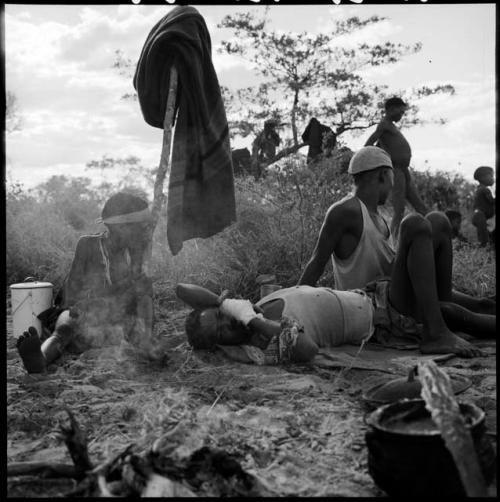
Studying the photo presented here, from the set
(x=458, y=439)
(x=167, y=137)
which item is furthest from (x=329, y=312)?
(x=458, y=439)

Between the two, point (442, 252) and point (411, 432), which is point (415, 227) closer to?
point (442, 252)

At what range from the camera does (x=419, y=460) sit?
1785mm

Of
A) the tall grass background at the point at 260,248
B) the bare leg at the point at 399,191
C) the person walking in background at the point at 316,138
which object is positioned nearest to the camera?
the tall grass background at the point at 260,248

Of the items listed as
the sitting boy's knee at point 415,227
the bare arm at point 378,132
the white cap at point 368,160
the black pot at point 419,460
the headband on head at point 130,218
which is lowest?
the black pot at point 419,460

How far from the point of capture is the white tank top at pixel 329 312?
3.62 meters

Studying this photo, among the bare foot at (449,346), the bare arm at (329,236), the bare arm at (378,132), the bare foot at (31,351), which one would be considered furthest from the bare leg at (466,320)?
the bare arm at (378,132)

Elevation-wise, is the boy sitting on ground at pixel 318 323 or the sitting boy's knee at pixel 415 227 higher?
the sitting boy's knee at pixel 415 227

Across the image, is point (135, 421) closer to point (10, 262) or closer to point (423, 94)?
point (10, 262)

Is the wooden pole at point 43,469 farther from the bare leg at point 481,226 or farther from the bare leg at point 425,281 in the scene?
the bare leg at point 481,226

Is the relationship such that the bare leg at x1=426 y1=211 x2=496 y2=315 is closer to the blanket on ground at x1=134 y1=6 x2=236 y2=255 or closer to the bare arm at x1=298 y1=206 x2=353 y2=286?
the bare arm at x1=298 y1=206 x2=353 y2=286

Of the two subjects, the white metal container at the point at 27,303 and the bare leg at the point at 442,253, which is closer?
the bare leg at the point at 442,253

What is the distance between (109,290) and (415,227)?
2.11 meters

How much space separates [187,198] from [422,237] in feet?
5.16

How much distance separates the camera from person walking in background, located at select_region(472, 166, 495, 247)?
9.16 meters
